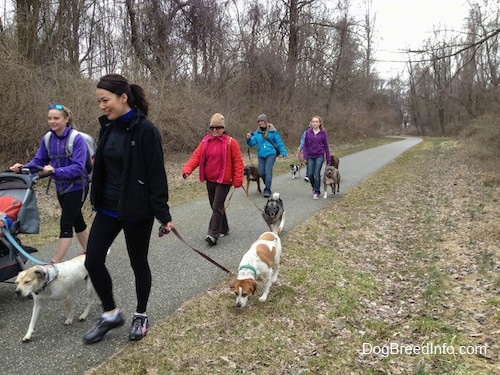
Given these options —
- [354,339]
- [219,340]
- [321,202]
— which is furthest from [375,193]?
[219,340]

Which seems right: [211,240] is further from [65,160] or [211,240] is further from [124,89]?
[124,89]

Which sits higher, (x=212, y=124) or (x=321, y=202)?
(x=212, y=124)

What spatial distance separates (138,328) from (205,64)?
19785mm

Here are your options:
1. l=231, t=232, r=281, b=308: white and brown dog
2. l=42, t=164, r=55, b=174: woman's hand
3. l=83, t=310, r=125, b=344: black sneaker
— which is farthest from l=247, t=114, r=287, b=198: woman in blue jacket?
l=83, t=310, r=125, b=344: black sneaker

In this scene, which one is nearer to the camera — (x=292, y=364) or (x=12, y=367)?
(x=12, y=367)

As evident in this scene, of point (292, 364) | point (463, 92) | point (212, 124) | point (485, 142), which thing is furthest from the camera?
point (463, 92)

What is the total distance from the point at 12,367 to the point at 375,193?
1056 cm

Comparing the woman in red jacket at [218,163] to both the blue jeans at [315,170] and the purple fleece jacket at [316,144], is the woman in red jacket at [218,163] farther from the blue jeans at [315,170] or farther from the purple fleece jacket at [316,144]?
the blue jeans at [315,170]

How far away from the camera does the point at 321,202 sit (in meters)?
10.3

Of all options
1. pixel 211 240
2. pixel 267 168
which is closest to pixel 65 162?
pixel 211 240

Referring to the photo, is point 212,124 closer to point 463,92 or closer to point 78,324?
point 78,324

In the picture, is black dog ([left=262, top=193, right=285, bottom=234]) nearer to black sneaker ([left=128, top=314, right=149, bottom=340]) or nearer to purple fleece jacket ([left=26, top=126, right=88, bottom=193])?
purple fleece jacket ([left=26, top=126, right=88, bottom=193])

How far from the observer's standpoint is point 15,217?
4062 millimetres

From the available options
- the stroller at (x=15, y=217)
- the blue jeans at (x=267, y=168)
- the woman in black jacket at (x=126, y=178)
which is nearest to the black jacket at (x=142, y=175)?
the woman in black jacket at (x=126, y=178)
